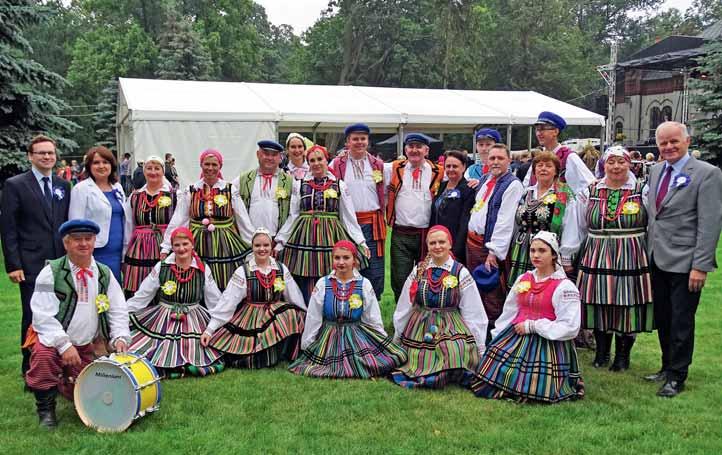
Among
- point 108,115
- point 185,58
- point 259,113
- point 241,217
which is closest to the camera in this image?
point 241,217

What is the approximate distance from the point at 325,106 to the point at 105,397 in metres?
12.6

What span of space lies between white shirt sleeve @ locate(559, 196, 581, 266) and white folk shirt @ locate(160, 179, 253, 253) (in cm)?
240

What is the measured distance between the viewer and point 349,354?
15.7 ft

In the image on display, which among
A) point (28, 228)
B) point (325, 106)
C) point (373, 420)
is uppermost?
point (325, 106)

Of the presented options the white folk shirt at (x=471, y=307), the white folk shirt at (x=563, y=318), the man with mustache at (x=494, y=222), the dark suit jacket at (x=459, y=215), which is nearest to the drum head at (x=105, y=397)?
the white folk shirt at (x=471, y=307)

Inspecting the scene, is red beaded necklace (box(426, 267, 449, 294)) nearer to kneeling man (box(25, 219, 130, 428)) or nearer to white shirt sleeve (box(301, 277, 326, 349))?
white shirt sleeve (box(301, 277, 326, 349))

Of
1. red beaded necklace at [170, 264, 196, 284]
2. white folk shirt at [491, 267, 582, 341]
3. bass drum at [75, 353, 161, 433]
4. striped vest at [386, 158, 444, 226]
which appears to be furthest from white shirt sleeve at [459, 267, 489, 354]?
bass drum at [75, 353, 161, 433]

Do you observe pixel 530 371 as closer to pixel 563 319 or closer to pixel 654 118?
pixel 563 319

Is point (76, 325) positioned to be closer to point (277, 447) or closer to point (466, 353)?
point (277, 447)

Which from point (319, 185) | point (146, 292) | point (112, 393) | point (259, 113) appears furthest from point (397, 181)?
point (259, 113)

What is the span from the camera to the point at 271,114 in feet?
47.8

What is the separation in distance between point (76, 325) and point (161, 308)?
1042 millimetres

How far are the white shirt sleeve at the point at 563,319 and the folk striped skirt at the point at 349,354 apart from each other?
41.6 inches

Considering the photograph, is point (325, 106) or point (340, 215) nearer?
point (340, 215)
